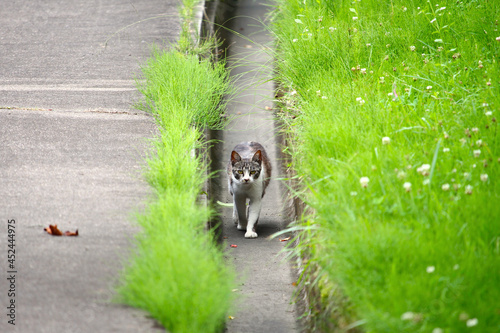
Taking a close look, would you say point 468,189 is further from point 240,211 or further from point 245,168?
point 240,211

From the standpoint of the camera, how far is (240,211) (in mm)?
5125

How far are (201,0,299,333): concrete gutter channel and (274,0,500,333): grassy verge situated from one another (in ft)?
1.13

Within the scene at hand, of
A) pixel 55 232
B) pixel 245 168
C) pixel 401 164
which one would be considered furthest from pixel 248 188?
pixel 55 232

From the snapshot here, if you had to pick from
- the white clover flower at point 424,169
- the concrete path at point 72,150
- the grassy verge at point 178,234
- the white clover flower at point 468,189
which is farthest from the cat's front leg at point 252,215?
the white clover flower at point 468,189

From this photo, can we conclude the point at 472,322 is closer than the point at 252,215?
Yes

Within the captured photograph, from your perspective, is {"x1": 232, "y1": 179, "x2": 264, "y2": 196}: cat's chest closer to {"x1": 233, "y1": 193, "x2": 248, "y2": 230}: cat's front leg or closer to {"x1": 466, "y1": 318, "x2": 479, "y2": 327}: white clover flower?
{"x1": 233, "y1": 193, "x2": 248, "y2": 230}: cat's front leg

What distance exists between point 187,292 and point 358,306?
860mm

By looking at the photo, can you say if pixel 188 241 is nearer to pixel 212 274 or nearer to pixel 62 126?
pixel 212 274

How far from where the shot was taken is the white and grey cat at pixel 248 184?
4.89 meters


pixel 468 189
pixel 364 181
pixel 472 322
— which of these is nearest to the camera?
pixel 472 322

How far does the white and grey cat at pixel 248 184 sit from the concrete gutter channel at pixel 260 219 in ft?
0.47

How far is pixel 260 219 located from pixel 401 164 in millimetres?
2191

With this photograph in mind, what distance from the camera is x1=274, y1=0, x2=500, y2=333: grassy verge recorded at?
2.65m

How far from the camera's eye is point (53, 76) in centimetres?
639
